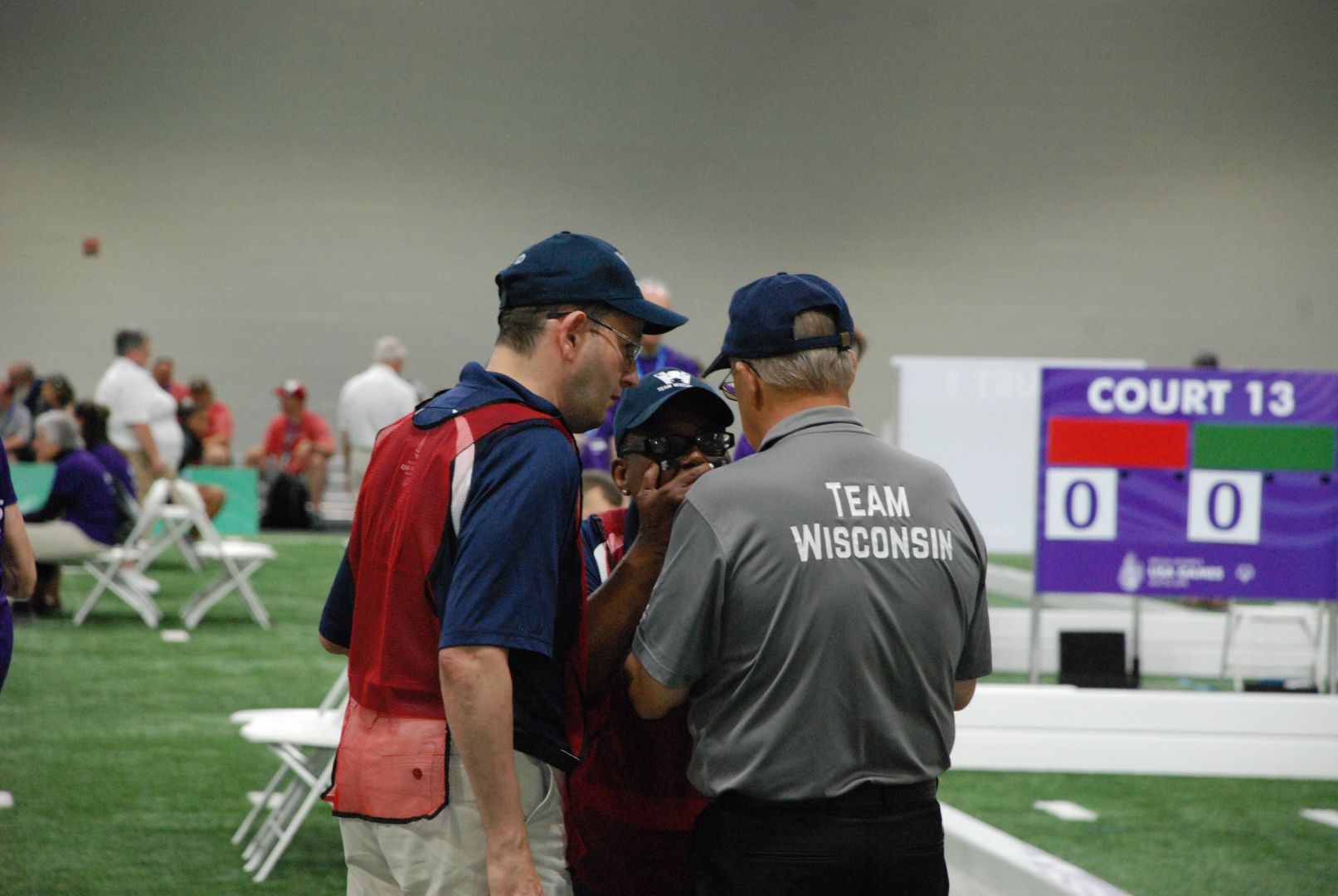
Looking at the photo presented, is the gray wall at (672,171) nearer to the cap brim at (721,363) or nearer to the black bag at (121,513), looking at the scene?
the black bag at (121,513)

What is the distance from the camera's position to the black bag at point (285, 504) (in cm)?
1284

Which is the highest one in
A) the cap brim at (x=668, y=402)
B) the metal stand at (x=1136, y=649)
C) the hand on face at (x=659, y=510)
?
the cap brim at (x=668, y=402)

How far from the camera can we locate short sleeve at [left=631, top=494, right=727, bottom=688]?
1591 mm

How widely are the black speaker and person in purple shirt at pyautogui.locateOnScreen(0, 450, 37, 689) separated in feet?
15.3

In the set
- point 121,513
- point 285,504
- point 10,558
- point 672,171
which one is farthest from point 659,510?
point 672,171

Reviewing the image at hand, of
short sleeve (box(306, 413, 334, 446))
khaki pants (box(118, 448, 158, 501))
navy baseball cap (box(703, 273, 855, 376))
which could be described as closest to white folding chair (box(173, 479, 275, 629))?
khaki pants (box(118, 448, 158, 501))

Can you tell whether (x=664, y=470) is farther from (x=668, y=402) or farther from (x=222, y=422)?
(x=222, y=422)

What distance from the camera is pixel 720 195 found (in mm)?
14883

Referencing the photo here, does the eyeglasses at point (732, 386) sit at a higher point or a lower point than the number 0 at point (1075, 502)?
higher

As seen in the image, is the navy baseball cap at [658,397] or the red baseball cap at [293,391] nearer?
the navy baseball cap at [658,397]

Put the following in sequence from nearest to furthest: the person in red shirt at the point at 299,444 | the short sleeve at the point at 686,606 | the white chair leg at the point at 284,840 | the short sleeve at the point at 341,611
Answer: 1. the short sleeve at the point at 686,606
2. the short sleeve at the point at 341,611
3. the white chair leg at the point at 284,840
4. the person in red shirt at the point at 299,444

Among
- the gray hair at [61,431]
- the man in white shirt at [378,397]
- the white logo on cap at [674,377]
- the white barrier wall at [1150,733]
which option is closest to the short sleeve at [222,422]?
the man in white shirt at [378,397]

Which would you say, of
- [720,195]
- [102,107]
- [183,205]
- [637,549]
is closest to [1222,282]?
[720,195]

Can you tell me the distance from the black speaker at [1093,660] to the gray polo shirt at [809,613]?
15.7ft
